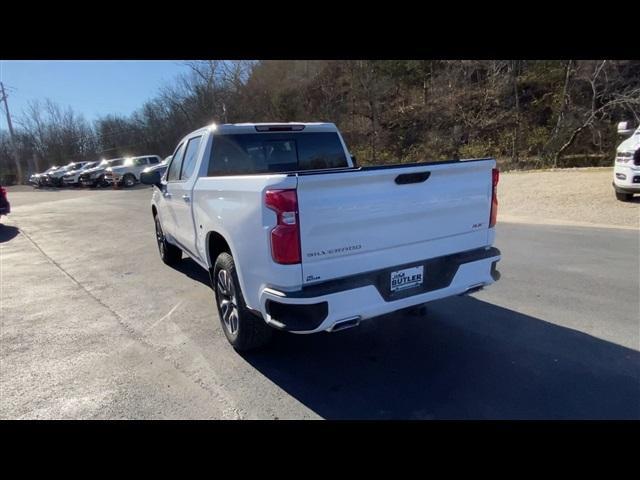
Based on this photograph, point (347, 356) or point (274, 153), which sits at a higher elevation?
point (274, 153)

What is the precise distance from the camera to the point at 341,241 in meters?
2.77

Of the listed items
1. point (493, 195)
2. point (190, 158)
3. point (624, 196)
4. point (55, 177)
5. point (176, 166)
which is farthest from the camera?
point (55, 177)

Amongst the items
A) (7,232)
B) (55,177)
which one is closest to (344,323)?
(7,232)

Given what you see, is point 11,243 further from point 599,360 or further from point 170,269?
point 599,360

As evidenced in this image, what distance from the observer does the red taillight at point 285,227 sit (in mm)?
2582

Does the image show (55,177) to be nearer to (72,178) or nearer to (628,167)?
(72,178)

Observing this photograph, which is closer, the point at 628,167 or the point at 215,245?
the point at 215,245

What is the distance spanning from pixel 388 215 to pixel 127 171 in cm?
2966

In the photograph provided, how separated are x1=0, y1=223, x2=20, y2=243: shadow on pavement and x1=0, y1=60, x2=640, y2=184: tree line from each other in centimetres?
1743

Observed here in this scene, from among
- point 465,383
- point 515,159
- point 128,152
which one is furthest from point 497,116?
point 128,152

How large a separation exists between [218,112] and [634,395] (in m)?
39.2

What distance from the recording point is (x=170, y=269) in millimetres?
6562

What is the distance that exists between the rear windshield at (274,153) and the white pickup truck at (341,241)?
1.48ft

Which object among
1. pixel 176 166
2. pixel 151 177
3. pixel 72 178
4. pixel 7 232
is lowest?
pixel 7 232
